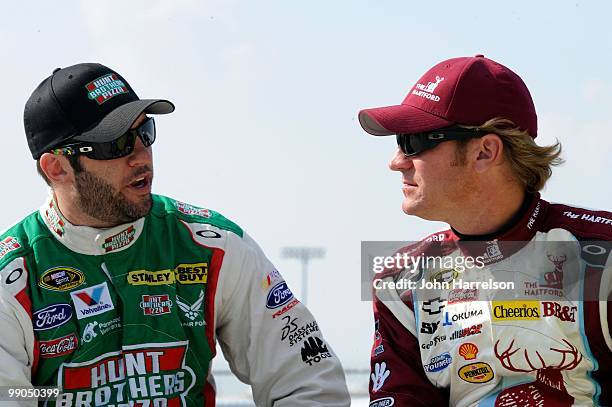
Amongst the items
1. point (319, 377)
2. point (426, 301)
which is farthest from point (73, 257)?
point (426, 301)

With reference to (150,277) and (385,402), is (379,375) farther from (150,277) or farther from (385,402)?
(150,277)

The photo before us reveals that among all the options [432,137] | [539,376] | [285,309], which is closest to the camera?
[539,376]

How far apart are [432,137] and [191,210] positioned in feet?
4.06

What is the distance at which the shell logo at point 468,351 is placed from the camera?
396 centimetres

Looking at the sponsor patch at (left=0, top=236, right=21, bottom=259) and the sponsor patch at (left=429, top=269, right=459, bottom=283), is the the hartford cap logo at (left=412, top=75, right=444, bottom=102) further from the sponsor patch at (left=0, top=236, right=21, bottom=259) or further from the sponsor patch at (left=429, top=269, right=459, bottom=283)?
the sponsor patch at (left=0, top=236, right=21, bottom=259)

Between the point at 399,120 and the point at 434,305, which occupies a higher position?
the point at 399,120

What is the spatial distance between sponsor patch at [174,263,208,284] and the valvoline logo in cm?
30

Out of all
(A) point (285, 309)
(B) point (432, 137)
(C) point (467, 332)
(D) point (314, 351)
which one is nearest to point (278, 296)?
(A) point (285, 309)

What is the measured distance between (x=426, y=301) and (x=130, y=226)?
4.39ft

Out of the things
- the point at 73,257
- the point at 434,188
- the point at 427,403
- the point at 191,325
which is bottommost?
the point at 427,403

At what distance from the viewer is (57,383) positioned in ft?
13.6

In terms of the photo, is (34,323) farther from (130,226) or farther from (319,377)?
(319,377)

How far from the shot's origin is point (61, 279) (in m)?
4.26

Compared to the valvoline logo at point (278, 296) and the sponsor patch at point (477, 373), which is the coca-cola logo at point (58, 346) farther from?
the sponsor patch at point (477, 373)
